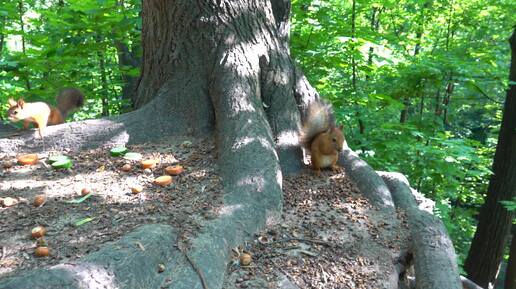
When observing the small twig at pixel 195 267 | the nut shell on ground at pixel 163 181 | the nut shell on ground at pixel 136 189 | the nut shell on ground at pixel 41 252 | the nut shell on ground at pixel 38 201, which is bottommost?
the small twig at pixel 195 267

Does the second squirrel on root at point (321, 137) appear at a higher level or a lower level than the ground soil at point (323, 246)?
higher

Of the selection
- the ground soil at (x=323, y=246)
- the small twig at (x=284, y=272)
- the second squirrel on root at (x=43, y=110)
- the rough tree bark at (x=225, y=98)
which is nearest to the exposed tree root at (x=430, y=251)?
the ground soil at (x=323, y=246)

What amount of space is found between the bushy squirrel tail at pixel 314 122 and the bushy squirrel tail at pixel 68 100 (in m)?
2.75

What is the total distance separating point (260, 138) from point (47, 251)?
175cm

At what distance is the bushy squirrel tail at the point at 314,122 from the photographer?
421 cm

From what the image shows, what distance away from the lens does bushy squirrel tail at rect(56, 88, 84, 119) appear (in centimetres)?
499

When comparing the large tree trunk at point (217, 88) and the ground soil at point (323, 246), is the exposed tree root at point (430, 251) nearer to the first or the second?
the ground soil at point (323, 246)

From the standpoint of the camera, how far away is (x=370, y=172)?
12.7 ft

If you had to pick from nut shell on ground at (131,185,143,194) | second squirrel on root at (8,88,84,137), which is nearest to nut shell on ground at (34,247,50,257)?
nut shell on ground at (131,185,143,194)

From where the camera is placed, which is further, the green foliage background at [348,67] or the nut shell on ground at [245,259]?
the green foliage background at [348,67]

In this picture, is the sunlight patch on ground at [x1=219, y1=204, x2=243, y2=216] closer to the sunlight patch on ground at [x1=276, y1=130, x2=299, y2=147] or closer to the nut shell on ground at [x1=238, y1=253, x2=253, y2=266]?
the nut shell on ground at [x1=238, y1=253, x2=253, y2=266]

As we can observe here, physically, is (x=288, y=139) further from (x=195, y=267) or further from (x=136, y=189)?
(x=195, y=267)

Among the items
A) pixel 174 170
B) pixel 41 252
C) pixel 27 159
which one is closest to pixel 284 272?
pixel 174 170

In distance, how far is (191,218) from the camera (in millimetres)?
2746
